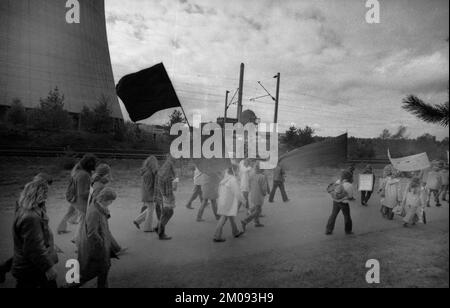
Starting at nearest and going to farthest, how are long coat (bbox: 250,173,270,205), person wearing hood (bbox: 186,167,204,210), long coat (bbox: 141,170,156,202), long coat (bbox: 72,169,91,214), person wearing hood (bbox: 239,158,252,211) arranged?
long coat (bbox: 72,169,91,214) → long coat (bbox: 141,170,156,202) → long coat (bbox: 250,173,270,205) → person wearing hood (bbox: 186,167,204,210) → person wearing hood (bbox: 239,158,252,211)

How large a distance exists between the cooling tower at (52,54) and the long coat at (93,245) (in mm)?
2961

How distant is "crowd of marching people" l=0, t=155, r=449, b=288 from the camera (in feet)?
7.52

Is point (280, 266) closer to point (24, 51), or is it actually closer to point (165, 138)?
point (165, 138)

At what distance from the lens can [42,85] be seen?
5914 mm

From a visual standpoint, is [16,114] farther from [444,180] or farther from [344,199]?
[444,180]

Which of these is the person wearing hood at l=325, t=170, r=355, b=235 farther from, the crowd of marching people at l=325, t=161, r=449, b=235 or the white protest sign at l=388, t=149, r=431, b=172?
the white protest sign at l=388, t=149, r=431, b=172

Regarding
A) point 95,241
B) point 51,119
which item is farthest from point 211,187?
point 51,119

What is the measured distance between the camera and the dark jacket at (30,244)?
2203mm

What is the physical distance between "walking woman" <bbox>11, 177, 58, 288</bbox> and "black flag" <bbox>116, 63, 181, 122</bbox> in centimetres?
194

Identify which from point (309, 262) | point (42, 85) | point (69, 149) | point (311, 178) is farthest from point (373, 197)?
point (42, 85)

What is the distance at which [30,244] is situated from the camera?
2213 mm

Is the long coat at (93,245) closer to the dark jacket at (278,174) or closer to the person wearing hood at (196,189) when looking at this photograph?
the person wearing hood at (196,189)

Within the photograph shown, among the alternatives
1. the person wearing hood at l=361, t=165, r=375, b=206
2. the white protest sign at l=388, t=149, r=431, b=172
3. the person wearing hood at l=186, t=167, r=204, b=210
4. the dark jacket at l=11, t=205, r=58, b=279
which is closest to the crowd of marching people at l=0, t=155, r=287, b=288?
the dark jacket at l=11, t=205, r=58, b=279

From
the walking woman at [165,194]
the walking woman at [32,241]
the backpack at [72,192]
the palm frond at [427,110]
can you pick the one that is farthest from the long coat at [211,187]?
the palm frond at [427,110]
